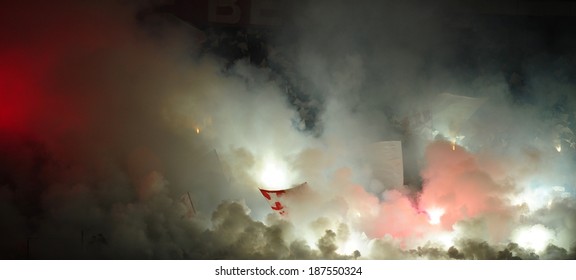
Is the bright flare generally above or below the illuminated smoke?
below

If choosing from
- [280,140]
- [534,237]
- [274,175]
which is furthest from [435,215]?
[280,140]

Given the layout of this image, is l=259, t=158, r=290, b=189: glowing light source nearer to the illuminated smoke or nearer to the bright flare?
the illuminated smoke

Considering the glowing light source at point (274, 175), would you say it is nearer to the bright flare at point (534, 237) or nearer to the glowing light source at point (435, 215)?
the glowing light source at point (435, 215)

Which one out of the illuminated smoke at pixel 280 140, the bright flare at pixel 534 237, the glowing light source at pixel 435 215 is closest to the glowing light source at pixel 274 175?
the illuminated smoke at pixel 280 140

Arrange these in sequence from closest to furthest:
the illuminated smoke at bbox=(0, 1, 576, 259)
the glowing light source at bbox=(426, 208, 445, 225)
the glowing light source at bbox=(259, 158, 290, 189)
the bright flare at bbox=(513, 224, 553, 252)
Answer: the illuminated smoke at bbox=(0, 1, 576, 259), the bright flare at bbox=(513, 224, 553, 252), the glowing light source at bbox=(426, 208, 445, 225), the glowing light source at bbox=(259, 158, 290, 189)

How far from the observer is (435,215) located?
736 cm

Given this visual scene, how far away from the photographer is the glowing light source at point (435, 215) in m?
7.28

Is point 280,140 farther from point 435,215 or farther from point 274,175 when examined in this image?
point 435,215

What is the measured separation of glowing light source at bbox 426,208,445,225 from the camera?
287 inches

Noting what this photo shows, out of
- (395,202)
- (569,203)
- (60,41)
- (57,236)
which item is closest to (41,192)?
(57,236)

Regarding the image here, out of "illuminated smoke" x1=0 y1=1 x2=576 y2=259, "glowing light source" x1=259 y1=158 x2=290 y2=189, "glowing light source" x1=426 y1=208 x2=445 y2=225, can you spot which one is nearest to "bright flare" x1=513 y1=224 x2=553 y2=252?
"illuminated smoke" x1=0 y1=1 x2=576 y2=259

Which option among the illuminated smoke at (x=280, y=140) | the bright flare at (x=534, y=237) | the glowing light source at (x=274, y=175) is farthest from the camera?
the glowing light source at (x=274, y=175)

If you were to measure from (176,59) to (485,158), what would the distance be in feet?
14.3

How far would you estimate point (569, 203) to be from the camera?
737 cm
